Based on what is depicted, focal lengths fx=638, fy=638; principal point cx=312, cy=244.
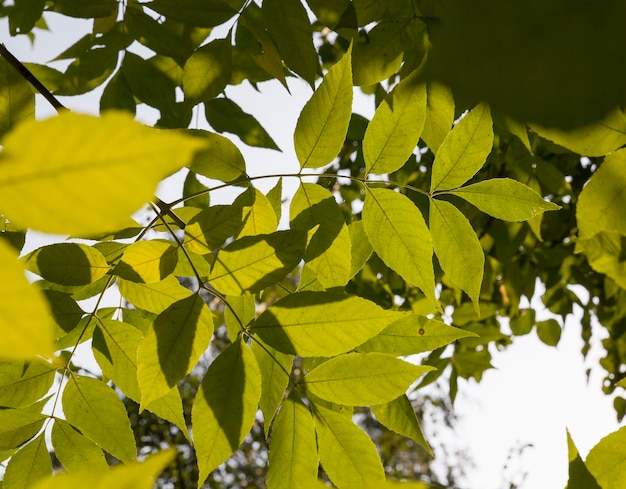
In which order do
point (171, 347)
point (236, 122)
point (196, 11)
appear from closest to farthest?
point (171, 347), point (196, 11), point (236, 122)

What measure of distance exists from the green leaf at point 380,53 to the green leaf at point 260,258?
44 centimetres

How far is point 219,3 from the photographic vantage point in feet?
3.74

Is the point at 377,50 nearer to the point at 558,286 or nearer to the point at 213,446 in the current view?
the point at 213,446

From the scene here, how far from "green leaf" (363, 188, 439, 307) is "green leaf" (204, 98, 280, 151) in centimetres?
43

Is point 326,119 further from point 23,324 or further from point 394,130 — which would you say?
point 23,324

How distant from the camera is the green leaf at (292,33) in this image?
1.00 meters

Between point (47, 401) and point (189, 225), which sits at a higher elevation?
point (189, 225)

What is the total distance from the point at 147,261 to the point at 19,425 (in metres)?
0.36

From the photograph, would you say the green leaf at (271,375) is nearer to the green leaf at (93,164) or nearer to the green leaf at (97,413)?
the green leaf at (97,413)

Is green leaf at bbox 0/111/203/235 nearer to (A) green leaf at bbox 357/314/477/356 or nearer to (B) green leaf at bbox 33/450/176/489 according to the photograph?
(B) green leaf at bbox 33/450/176/489

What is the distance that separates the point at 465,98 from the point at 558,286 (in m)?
2.65

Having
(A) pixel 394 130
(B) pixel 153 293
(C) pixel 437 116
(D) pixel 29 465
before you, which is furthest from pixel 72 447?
(C) pixel 437 116

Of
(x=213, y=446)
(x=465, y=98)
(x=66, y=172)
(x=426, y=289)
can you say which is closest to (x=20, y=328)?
(x=66, y=172)

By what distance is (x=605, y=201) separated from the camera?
2.71 ft
